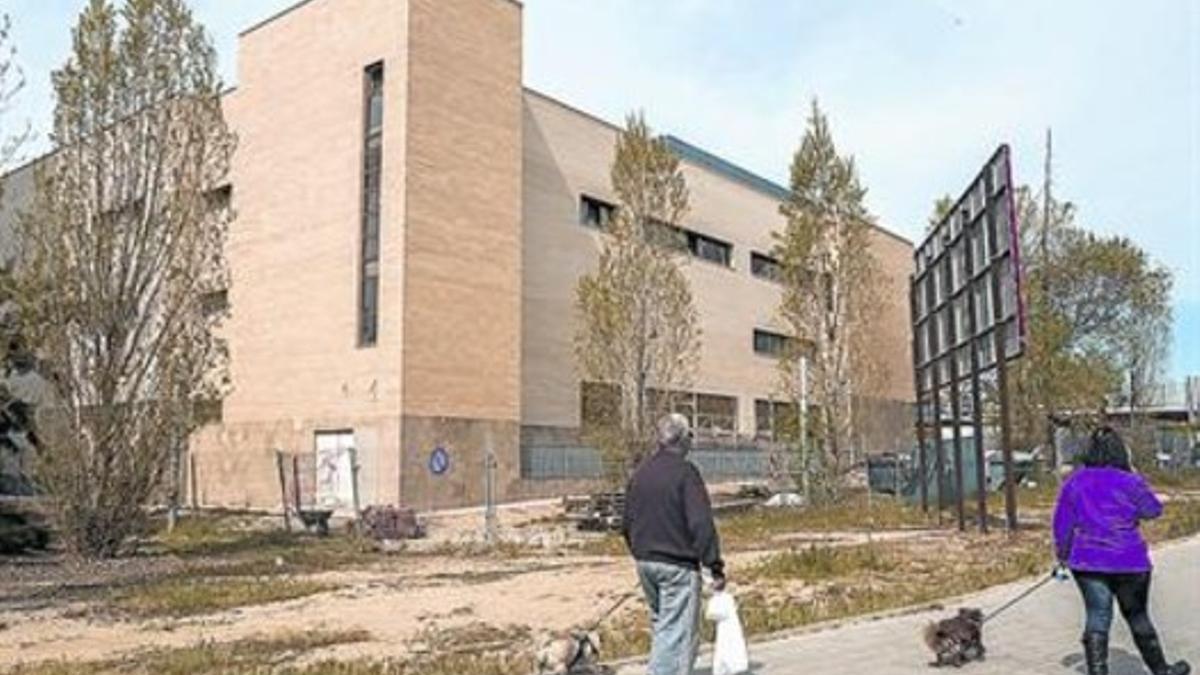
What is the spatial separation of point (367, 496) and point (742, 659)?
32304mm

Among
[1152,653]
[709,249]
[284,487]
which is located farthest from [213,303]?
[709,249]

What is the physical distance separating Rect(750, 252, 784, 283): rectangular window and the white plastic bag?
5480 cm

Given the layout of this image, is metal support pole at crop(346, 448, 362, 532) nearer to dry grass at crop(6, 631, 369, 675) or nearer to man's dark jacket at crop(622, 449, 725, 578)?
dry grass at crop(6, 631, 369, 675)

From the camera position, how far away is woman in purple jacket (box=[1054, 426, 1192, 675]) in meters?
7.55

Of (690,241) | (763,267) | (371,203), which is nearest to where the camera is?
(371,203)

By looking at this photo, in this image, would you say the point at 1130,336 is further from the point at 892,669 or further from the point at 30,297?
the point at 892,669

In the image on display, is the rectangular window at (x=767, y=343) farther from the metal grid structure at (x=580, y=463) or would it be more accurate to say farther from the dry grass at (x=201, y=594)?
the dry grass at (x=201, y=594)

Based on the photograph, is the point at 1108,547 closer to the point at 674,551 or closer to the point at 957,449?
the point at 674,551

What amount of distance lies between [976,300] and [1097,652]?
1387 centimetres

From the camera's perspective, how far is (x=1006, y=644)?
31.4ft

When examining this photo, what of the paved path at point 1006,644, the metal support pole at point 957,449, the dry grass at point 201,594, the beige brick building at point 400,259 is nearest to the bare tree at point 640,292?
the beige brick building at point 400,259

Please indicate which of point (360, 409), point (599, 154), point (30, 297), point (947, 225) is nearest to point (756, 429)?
point (599, 154)

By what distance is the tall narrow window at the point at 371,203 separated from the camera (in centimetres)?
4072

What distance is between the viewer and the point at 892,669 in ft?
27.9
